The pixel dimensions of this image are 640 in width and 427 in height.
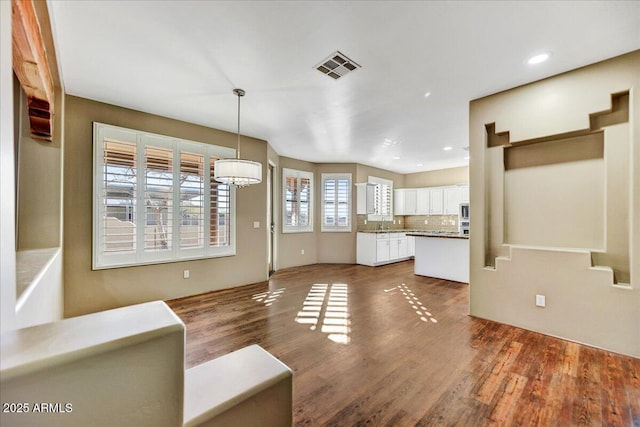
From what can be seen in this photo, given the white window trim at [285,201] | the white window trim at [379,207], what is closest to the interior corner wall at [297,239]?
the white window trim at [285,201]

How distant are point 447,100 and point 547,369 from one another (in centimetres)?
302

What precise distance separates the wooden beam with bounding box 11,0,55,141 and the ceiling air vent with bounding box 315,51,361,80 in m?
2.04

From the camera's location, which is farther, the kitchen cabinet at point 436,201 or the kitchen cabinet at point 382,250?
the kitchen cabinet at point 436,201

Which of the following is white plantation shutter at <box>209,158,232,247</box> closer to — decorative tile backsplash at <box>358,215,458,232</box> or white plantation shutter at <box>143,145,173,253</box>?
white plantation shutter at <box>143,145,173,253</box>

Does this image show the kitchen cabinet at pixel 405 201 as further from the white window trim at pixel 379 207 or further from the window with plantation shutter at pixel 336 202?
the window with plantation shutter at pixel 336 202

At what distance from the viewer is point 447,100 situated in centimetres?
348

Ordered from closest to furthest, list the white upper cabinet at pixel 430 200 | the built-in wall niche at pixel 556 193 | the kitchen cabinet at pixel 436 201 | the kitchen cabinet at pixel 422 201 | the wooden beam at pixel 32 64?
the wooden beam at pixel 32 64
the built-in wall niche at pixel 556 193
the white upper cabinet at pixel 430 200
the kitchen cabinet at pixel 436 201
the kitchen cabinet at pixel 422 201

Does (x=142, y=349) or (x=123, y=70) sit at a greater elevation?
(x=123, y=70)

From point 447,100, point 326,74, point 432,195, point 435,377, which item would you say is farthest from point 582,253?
point 432,195

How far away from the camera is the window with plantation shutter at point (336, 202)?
732 cm

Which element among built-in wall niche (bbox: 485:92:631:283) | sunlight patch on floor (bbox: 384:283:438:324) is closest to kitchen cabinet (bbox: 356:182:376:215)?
sunlight patch on floor (bbox: 384:283:438:324)

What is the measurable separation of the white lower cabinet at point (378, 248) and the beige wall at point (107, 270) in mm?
3428

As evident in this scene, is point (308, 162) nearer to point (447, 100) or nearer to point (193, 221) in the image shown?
point (193, 221)

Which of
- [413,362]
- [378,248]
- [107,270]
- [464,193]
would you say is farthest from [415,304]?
[464,193]
